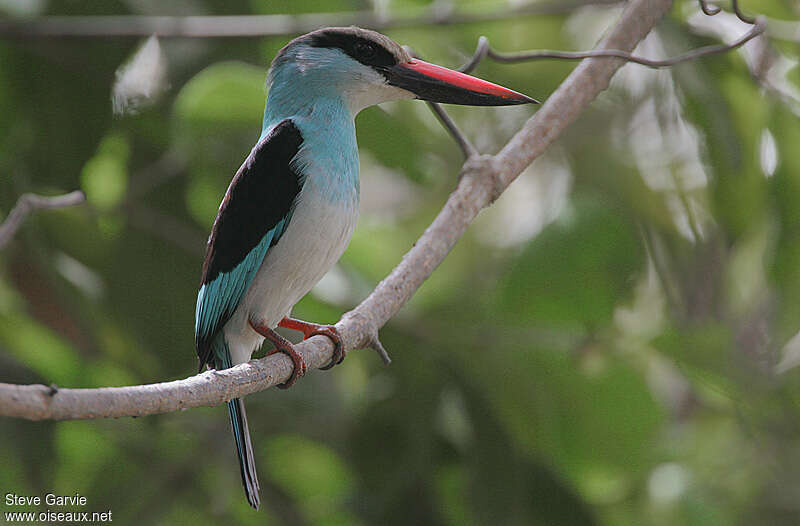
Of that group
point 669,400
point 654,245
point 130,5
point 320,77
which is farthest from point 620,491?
point 130,5

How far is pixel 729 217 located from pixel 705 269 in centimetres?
79

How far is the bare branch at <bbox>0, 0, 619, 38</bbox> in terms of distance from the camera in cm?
194

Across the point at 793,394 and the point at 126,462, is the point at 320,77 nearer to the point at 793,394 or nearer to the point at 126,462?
the point at 793,394

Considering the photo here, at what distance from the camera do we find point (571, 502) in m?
2.05

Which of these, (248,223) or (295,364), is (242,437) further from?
(248,223)

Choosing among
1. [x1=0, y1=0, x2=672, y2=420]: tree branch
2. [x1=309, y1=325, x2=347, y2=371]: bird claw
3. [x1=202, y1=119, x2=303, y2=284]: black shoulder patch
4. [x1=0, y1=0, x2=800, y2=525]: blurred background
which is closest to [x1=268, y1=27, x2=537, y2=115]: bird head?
[x1=202, y1=119, x2=303, y2=284]: black shoulder patch

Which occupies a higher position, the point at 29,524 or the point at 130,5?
the point at 130,5

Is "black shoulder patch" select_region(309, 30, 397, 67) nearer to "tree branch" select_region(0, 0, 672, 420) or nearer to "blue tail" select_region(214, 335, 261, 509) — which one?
"tree branch" select_region(0, 0, 672, 420)

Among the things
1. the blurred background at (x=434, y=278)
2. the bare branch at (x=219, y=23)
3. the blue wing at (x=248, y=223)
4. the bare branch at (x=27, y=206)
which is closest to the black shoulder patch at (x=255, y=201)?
the blue wing at (x=248, y=223)

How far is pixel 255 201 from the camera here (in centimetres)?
128

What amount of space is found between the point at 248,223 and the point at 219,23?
0.90 m

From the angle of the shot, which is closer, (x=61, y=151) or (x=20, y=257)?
(x=61, y=151)

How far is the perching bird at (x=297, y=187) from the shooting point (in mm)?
1279

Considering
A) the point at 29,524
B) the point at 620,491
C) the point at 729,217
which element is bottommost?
the point at 29,524
